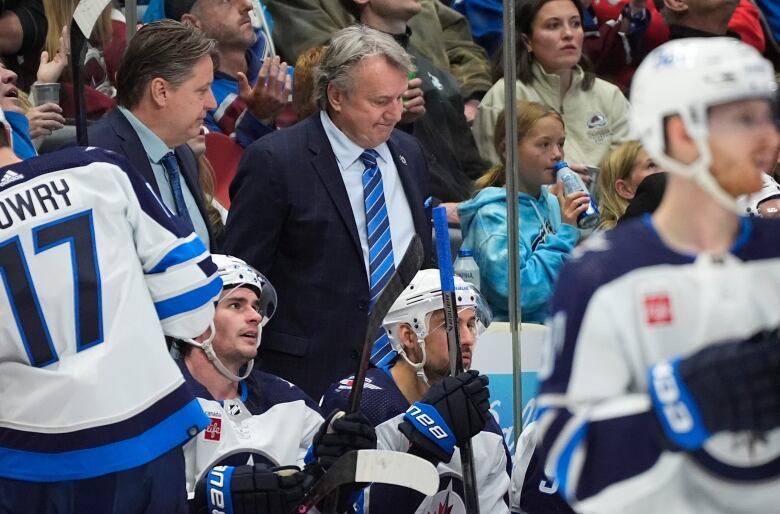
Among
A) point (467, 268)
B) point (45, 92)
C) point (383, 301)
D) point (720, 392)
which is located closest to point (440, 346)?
point (383, 301)

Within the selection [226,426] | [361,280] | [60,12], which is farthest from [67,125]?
[226,426]

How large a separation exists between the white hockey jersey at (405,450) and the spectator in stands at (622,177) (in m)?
1.46

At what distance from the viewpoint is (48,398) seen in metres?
3.23

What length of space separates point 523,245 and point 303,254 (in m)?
0.77

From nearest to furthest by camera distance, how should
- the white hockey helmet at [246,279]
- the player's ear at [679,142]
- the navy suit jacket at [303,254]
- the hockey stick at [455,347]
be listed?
the player's ear at [679,142]
the hockey stick at [455,347]
the white hockey helmet at [246,279]
the navy suit jacket at [303,254]

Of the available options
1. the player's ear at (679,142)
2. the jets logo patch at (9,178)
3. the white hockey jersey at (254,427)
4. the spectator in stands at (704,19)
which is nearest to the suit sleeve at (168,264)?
the jets logo patch at (9,178)

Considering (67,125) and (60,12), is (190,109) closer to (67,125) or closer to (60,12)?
(67,125)

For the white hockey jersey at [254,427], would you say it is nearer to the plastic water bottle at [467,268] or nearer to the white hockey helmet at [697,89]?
the plastic water bottle at [467,268]

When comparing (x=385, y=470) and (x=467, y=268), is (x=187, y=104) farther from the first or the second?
(x=385, y=470)

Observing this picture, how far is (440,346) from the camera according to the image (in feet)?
13.8

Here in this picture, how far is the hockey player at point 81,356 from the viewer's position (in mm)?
3232

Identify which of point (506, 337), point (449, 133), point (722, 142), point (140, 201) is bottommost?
point (506, 337)

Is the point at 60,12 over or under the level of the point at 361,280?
over

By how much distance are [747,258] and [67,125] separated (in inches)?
118
